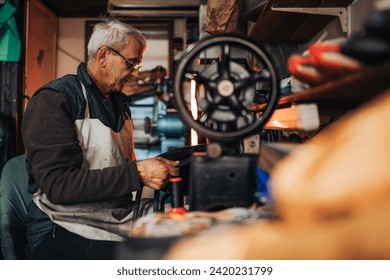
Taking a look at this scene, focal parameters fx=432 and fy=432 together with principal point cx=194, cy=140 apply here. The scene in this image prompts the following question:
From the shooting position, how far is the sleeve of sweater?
161 centimetres

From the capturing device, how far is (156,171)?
1.58 meters

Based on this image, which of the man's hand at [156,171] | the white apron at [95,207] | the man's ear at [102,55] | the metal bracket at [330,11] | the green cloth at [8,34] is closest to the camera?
the man's hand at [156,171]

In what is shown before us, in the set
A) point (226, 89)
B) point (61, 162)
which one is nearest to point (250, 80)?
point (226, 89)

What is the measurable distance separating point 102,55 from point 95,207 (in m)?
0.71

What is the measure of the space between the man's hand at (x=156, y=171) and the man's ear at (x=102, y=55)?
24.5 inches

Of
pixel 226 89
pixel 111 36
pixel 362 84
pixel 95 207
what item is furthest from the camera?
pixel 111 36

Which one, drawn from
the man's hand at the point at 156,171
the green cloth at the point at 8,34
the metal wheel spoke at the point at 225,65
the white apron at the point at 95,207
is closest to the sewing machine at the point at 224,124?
the metal wheel spoke at the point at 225,65

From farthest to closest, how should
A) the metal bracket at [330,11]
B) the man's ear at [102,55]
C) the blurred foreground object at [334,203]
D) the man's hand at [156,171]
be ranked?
1. the metal bracket at [330,11]
2. the man's ear at [102,55]
3. the man's hand at [156,171]
4. the blurred foreground object at [334,203]

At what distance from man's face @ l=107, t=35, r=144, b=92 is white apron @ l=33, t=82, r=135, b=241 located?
0.21 meters

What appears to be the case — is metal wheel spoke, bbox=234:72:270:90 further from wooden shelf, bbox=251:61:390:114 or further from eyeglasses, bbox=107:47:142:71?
eyeglasses, bbox=107:47:142:71

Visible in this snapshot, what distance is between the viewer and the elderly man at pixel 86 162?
5.30 feet

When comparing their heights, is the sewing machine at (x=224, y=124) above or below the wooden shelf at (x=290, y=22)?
below

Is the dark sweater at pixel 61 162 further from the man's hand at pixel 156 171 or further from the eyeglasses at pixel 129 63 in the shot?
the eyeglasses at pixel 129 63

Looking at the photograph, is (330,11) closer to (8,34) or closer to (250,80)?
(250,80)
